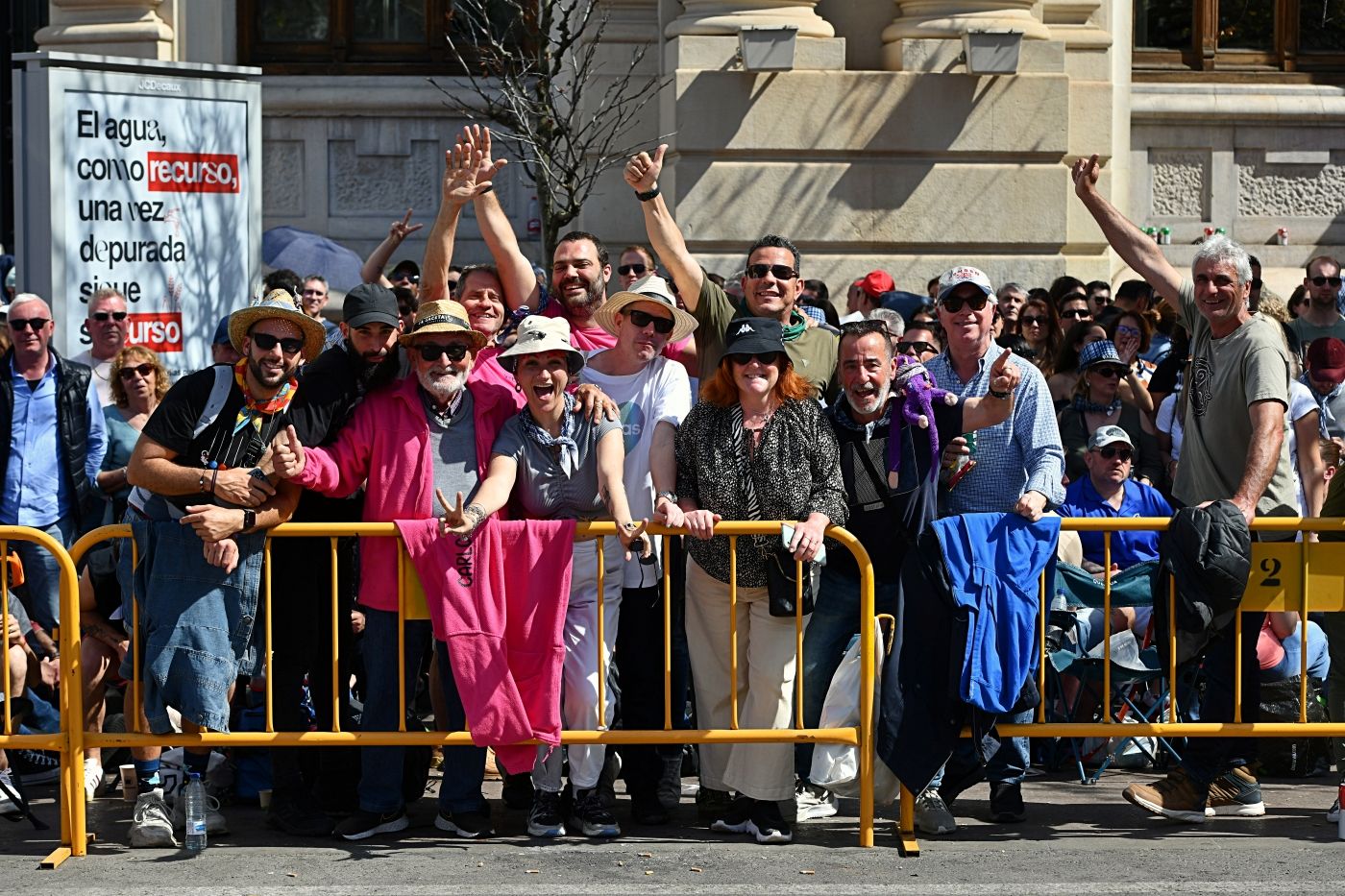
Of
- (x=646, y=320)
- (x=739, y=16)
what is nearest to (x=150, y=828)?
(x=646, y=320)

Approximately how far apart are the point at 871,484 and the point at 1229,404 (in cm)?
150

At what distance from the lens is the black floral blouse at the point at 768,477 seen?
7.11m

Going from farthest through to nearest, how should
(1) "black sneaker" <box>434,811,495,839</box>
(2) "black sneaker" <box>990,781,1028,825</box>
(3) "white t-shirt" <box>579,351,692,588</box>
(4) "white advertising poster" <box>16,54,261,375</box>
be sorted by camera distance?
(4) "white advertising poster" <box>16,54,261,375</box>
(2) "black sneaker" <box>990,781,1028,825</box>
(3) "white t-shirt" <box>579,351,692,588</box>
(1) "black sneaker" <box>434,811,495,839</box>

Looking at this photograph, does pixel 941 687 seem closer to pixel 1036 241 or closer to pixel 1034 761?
pixel 1034 761

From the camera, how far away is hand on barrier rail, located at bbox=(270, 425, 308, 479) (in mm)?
6930

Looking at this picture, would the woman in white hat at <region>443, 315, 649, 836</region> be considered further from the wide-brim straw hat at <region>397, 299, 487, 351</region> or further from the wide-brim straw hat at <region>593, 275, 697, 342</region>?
the wide-brim straw hat at <region>593, 275, 697, 342</region>

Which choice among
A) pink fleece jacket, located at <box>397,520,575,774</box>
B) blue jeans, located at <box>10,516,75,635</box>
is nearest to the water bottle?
pink fleece jacket, located at <box>397,520,575,774</box>

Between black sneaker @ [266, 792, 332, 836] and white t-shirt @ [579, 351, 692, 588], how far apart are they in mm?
1508

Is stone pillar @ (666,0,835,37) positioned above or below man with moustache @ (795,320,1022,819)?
above

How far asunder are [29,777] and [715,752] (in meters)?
3.16

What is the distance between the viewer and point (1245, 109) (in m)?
17.0

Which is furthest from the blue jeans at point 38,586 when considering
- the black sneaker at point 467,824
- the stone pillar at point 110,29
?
the stone pillar at point 110,29

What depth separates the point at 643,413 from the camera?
760 cm

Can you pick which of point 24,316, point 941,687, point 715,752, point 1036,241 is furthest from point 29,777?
point 1036,241
